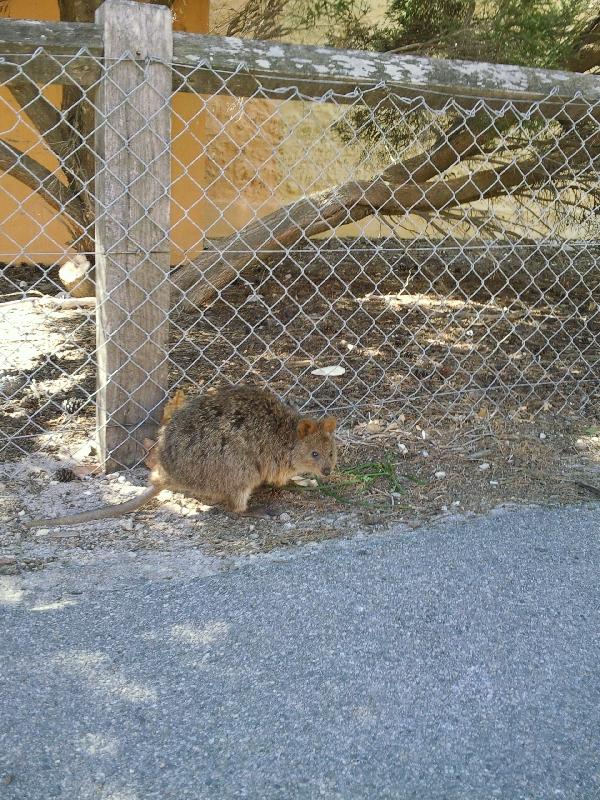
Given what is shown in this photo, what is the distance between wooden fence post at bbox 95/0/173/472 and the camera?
3.54 metres

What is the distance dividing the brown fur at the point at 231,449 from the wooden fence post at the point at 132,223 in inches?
8.8

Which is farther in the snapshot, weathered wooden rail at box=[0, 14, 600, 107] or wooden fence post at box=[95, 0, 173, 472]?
wooden fence post at box=[95, 0, 173, 472]

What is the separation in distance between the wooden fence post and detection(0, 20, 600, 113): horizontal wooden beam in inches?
4.1

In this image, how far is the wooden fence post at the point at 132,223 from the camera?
139 inches

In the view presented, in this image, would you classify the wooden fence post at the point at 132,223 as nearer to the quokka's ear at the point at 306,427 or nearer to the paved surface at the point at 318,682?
the quokka's ear at the point at 306,427

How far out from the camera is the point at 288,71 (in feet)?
12.2

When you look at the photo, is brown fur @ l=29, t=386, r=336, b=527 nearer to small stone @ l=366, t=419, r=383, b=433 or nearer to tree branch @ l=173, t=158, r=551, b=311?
small stone @ l=366, t=419, r=383, b=433

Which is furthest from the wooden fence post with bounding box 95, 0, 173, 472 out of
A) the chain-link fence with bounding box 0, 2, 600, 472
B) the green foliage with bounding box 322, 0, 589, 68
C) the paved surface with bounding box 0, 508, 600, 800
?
the green foliage with bounding box 322, 0, 589, 68

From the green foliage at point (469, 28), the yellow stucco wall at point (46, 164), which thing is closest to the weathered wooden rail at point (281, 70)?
the green foliage at point (469, 28)

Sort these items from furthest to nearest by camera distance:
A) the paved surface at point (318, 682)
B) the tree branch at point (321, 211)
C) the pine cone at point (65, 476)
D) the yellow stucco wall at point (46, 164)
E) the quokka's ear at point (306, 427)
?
the yellow stucco wall at point (46, 164) → the tree branch at point (321, 211) → the quokka's ear at point (306, 427) → the pine cone at point (65, 476) → the paved surface at point (318, 682)

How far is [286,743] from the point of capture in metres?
2.38

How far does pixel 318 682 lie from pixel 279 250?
2.95 m

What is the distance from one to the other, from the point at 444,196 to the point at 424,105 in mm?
2646

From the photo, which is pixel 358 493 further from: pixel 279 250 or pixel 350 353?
pixel 350 353
